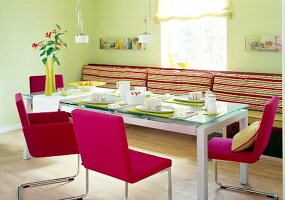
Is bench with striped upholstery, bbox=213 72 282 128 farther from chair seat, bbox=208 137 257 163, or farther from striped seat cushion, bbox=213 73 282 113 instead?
chair seat, bbox=208 137 257 163

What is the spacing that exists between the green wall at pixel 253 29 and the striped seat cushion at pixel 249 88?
0.86 feet

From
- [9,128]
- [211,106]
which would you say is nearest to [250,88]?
[211,106]

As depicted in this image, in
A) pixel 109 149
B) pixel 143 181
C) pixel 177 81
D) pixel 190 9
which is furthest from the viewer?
pixel 190 9

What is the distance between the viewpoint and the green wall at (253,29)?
182 inches

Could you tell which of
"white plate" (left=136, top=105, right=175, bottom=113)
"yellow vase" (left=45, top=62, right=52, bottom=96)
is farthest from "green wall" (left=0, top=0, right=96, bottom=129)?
"white plate" (left=136, top=105, right=175, bottom=113)

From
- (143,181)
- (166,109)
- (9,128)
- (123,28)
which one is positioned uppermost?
(123,28)

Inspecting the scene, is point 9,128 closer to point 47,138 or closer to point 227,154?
point 47,138

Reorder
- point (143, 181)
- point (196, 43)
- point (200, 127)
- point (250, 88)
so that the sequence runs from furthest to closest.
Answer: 1. point (196, 43)
2. point (250, 88)
3. point (143, 181)
4. point (200, 127)

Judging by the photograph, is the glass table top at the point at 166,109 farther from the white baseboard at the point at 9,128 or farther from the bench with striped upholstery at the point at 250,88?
the white baseboard at the point at 9,128

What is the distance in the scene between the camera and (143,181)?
140 inches

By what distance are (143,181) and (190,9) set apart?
273 centimetres

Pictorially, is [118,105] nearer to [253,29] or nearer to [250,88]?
[250,88]

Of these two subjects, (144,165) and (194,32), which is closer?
A: (144,165)

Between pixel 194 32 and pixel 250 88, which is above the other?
pixel 194 32
